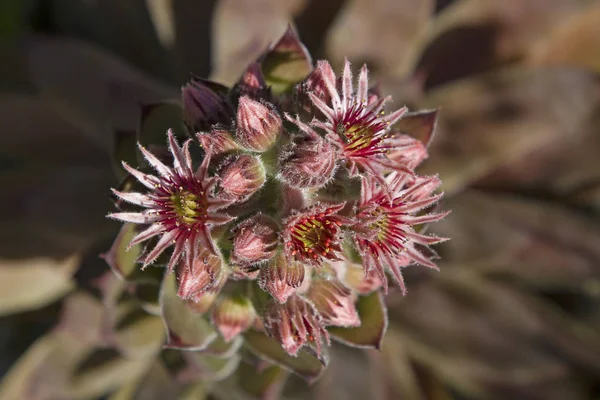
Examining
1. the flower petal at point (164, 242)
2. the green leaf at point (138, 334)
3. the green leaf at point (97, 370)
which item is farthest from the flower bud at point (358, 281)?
the green leaf at point (97, 370)

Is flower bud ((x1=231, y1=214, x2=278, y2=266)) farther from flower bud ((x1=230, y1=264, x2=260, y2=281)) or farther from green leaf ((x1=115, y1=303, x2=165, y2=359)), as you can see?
green leaf ((x1=115, y1=303, x2=165, y2=359))

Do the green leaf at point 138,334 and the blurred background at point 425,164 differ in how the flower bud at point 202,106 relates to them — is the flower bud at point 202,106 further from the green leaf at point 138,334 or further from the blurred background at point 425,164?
the green leaf at point 138,334

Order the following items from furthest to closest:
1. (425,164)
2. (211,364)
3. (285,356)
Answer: (425,164)
(211,364)
(285,356)

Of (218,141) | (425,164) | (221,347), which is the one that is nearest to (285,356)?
(221,347)

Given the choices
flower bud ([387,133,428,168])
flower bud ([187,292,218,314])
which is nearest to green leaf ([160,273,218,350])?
flower bud ([187,292,218,314])

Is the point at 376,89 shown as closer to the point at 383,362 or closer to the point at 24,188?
the point at 383,362

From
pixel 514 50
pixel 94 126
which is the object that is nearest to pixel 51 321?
pixel 94 126

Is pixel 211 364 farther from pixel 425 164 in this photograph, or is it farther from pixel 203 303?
pixel 425 164
